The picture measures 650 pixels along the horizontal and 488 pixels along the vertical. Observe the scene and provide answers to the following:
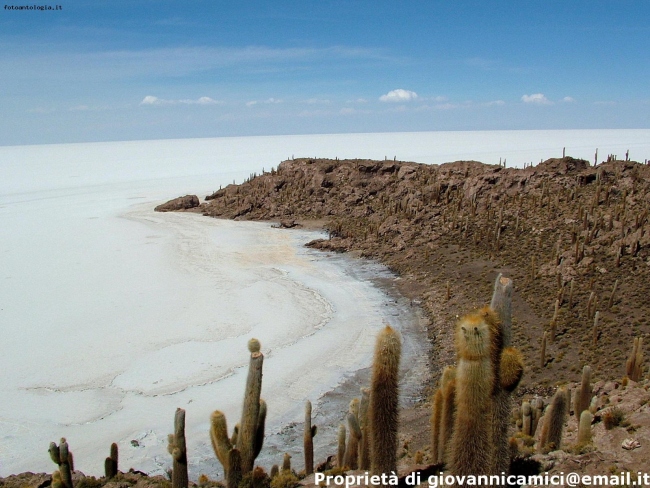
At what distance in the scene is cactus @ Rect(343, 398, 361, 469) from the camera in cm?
906

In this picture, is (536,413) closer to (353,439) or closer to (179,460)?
(353,439)

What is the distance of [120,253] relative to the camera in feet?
103

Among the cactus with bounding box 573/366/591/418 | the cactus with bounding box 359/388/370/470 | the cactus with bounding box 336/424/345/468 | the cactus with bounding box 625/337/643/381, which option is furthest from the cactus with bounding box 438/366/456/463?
the cactus with bounding box 625/337/643/381

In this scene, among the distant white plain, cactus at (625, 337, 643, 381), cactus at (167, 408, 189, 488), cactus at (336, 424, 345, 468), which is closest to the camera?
cactus at (167, 408, 189, 488)

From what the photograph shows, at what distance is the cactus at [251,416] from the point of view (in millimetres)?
7953

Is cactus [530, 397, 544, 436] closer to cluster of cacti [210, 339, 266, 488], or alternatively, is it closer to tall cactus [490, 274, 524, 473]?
tall cactus [490, 274, 524, 473]

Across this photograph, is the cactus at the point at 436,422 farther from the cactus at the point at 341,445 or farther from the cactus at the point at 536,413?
the cactus at the point at 536,413

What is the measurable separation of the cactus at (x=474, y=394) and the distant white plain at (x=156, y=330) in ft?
24.3

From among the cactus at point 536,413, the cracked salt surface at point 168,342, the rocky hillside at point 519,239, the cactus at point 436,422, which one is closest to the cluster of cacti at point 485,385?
the cactus at point 436,422

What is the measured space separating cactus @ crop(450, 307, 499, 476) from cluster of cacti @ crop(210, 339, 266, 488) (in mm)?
2896

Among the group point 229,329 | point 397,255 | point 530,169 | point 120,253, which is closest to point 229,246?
point 120,253

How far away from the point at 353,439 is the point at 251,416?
208 cm

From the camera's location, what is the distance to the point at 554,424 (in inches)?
347

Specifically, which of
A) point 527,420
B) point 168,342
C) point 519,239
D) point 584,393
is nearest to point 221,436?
point 527,420
